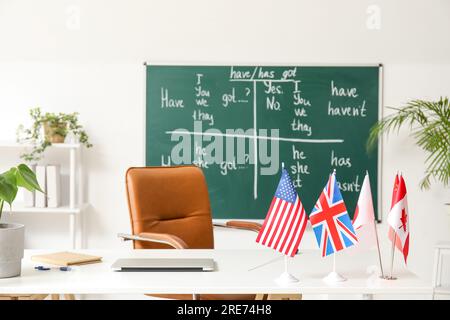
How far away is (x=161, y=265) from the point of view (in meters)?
2.22

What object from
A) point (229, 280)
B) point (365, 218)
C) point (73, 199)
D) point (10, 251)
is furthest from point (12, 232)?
point (73, 199)

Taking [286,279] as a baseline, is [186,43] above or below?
above

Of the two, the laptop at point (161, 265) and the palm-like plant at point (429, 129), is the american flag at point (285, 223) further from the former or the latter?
the palm-like plant at point (429, 129)

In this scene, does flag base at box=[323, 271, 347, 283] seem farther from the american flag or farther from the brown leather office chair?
the brown leather office chair

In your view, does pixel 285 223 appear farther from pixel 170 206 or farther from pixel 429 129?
pixel 429 129

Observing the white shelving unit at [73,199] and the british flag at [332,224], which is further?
the white shelving unit at [73,199]

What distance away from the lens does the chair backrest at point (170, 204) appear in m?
3.14

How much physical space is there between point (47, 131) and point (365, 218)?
256cm

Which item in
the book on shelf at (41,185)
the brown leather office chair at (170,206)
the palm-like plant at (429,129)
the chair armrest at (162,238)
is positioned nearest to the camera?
the chair armrest at (162,238)

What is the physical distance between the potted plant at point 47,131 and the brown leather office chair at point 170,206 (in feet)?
3.69

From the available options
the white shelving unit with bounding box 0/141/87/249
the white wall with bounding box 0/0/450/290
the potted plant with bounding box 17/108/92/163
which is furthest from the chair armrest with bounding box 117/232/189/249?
the white wall with bounding box 0/0/450/290

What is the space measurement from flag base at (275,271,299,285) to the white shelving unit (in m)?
2.33

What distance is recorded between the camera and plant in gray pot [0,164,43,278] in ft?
6.64

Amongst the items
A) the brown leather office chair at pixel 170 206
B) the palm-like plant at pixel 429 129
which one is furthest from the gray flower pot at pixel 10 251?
the palm-like plant at pixel 429 129
